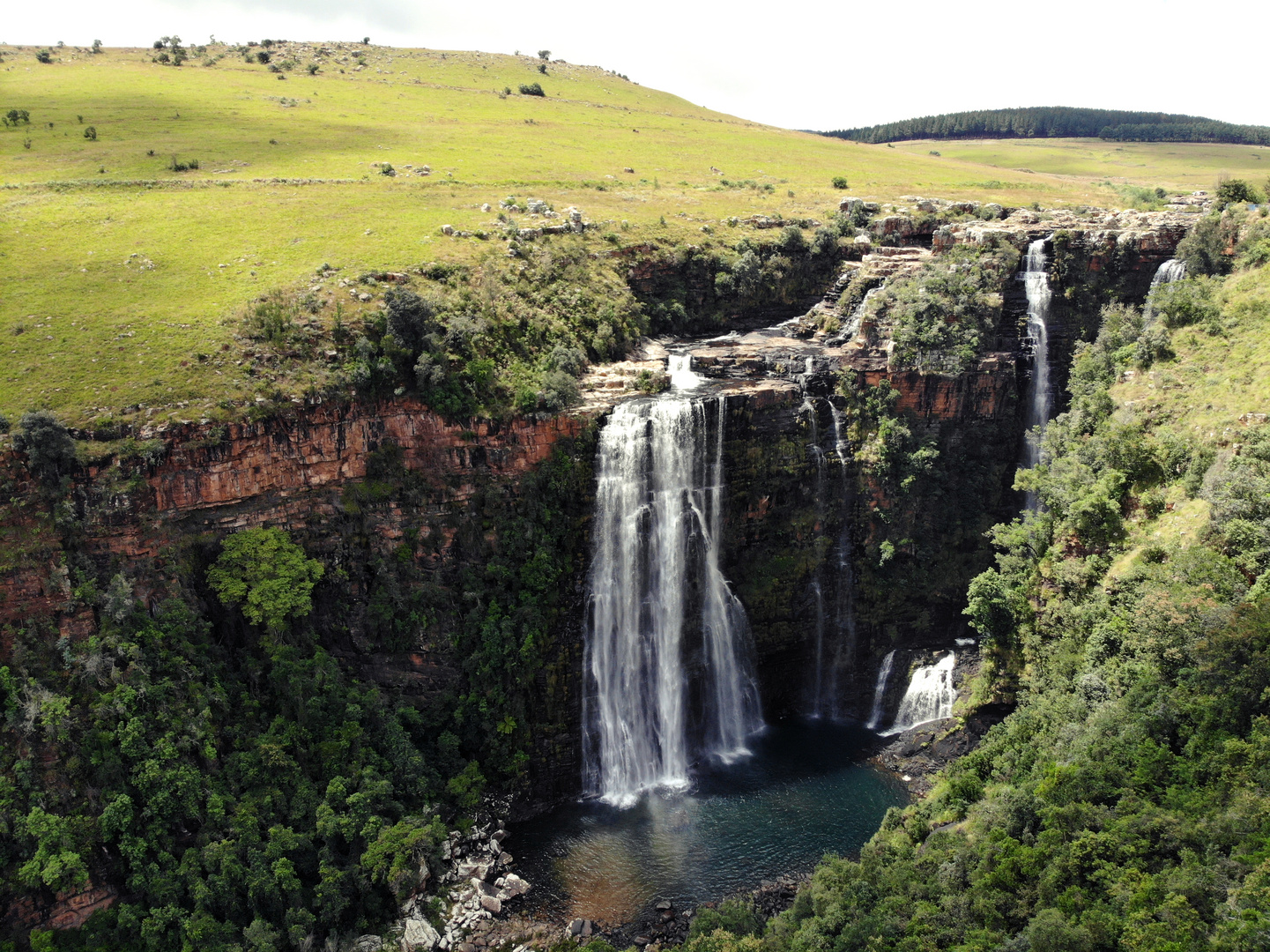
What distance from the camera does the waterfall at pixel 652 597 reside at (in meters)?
41.3

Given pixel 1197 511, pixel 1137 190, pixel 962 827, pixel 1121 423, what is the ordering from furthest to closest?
1. pixel 1137 190
2. pixel 1121 423
3. pixel 1197 511
4. pixel 962 827

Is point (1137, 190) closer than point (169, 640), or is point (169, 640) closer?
point (169, 640)

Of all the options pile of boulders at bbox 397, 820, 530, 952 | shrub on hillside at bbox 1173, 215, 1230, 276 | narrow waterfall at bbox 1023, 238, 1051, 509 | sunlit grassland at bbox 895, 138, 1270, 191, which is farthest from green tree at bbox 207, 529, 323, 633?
sunlit grassland at bbox 895, 138, 1270, 191

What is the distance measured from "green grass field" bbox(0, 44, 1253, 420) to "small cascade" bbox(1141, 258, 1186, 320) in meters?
20.8

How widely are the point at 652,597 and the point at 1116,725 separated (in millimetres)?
21220

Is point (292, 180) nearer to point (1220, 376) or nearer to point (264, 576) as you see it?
point (264, 576)

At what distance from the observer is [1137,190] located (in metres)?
70.6

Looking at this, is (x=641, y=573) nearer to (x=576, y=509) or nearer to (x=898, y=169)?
(x=576, y=509)

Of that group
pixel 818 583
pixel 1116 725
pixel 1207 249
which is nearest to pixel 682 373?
pixel 818 583

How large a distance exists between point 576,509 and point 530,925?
17940 mm

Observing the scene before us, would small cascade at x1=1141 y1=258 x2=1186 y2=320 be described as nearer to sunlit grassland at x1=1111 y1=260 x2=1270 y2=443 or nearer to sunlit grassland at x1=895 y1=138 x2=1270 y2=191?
sunlit grassland at x1=1111 y1=260 x2=1270 y2=443

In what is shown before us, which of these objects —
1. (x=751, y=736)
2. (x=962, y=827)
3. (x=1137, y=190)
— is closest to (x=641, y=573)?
(x=751, y=736)

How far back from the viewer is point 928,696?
4431 cm

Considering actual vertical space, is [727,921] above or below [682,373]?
below
